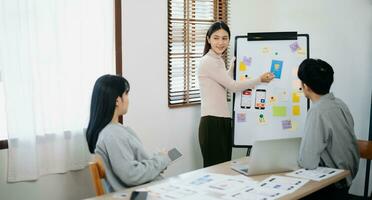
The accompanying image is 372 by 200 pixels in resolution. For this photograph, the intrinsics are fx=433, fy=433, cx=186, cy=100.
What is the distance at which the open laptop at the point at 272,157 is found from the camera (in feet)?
7.64

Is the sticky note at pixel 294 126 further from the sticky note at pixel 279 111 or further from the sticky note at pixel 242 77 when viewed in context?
the sticky note at pixel 242 77

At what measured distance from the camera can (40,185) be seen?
2957 mm

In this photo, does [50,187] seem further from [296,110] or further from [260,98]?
[296,110]

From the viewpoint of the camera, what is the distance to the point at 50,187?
3016mm

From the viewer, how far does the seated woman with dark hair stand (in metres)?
2.17

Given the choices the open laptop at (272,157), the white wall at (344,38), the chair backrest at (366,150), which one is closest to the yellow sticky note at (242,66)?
the white wall at (344,38)

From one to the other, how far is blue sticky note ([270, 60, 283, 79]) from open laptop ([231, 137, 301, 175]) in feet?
4.37

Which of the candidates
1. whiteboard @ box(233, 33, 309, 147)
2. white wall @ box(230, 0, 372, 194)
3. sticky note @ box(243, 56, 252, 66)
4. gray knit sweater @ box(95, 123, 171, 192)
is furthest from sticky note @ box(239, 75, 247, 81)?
gray knit sweater @ box(95, 123, 171, 192)

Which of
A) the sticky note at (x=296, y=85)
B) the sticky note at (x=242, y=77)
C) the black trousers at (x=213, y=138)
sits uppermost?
the sticky note at (x=242, y=77)

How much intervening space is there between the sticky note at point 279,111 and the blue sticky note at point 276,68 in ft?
0.88

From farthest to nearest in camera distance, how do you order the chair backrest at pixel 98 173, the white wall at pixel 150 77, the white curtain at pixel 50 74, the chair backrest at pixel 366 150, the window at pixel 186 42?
the window at pixel 186 42, the white wall at pixel 150 77, the chair backrest at pixel 366 150, the white curtain at pixel 50 74, the chair backrest at pixel 98 173

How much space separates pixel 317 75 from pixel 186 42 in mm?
1675

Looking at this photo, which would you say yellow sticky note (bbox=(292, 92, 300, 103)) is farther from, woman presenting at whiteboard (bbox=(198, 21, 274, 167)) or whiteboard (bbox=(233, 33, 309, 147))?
woman presenting at whiteboard (bbox=(198, 21, 274, 167))

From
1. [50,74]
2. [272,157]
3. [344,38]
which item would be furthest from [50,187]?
[344,38]
